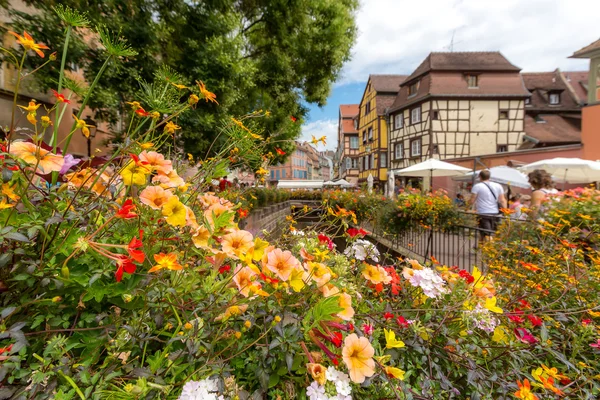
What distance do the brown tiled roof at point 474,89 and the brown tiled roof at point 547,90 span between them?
418 centimetres

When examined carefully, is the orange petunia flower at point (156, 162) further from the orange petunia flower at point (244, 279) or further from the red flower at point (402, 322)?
the red flower at point (402, 322)

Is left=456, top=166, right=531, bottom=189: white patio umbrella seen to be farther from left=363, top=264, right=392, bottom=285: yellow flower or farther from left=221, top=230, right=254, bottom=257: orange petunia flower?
left=221, top=230, right=254, bottom=257: orange petunia flower

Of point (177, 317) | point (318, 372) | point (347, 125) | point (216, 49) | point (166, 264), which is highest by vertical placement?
point (347, 125)

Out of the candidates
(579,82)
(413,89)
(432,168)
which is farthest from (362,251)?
(579,82)

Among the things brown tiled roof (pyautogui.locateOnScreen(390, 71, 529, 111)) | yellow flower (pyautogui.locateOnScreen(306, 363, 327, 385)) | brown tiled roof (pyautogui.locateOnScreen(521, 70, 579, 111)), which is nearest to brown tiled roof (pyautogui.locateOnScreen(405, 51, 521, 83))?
brown tiled roof (pyautogui.locateOnScreen(390, 71, 529, 111))

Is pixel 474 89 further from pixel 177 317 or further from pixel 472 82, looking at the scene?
pixel 177 317

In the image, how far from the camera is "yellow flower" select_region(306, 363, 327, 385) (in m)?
0.74

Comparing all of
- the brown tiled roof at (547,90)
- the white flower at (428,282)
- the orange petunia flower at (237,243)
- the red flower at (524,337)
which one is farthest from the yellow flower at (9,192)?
the brown tiled roof at (547,90)

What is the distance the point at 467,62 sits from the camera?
22250mm

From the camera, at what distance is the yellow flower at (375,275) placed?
1.19 meters

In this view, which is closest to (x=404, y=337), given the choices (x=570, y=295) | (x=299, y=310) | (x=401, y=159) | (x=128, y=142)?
(x=299, y=310)

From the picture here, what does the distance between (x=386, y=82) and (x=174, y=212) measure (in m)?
31.5

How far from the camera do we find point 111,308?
0.83 meters

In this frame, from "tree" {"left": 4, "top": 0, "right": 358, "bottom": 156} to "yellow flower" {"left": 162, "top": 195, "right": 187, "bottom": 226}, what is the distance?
0.65m
